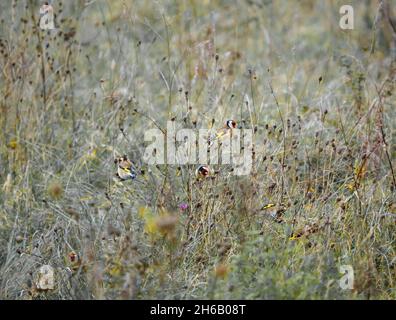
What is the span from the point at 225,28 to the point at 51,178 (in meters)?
2.94

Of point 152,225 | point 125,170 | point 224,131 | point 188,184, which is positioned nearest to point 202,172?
point 188,184

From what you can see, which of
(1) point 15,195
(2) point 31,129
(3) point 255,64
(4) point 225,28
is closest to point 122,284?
(1) point 15,195

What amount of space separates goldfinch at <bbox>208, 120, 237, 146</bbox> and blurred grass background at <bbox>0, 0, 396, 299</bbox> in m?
0.13

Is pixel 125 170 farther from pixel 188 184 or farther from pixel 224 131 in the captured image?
pixel 224 131

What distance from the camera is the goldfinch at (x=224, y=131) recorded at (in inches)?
Answer: 141

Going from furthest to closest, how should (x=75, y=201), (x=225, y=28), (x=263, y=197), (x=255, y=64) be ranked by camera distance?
1. (x=225, y=28)
2. (x=255, y=64)
3. (x=75, y=201)
4. (x=263, y=197)

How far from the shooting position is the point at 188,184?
11.3 ft

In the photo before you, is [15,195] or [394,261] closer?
[394,261]

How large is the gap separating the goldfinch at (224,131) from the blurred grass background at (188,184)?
0.13m

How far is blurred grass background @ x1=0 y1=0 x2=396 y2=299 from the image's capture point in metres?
3.06

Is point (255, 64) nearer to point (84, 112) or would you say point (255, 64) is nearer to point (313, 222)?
point (84, 112)

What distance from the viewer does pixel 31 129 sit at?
4.38m

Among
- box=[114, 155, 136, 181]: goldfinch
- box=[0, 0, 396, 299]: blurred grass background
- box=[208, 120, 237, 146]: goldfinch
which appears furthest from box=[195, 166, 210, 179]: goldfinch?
box=[114, 155, 136, 181]: goldfinch

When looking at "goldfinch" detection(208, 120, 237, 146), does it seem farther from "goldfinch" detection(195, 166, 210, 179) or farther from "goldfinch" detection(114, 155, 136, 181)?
"goldfinch" detection(114, 155, 136, 181)
